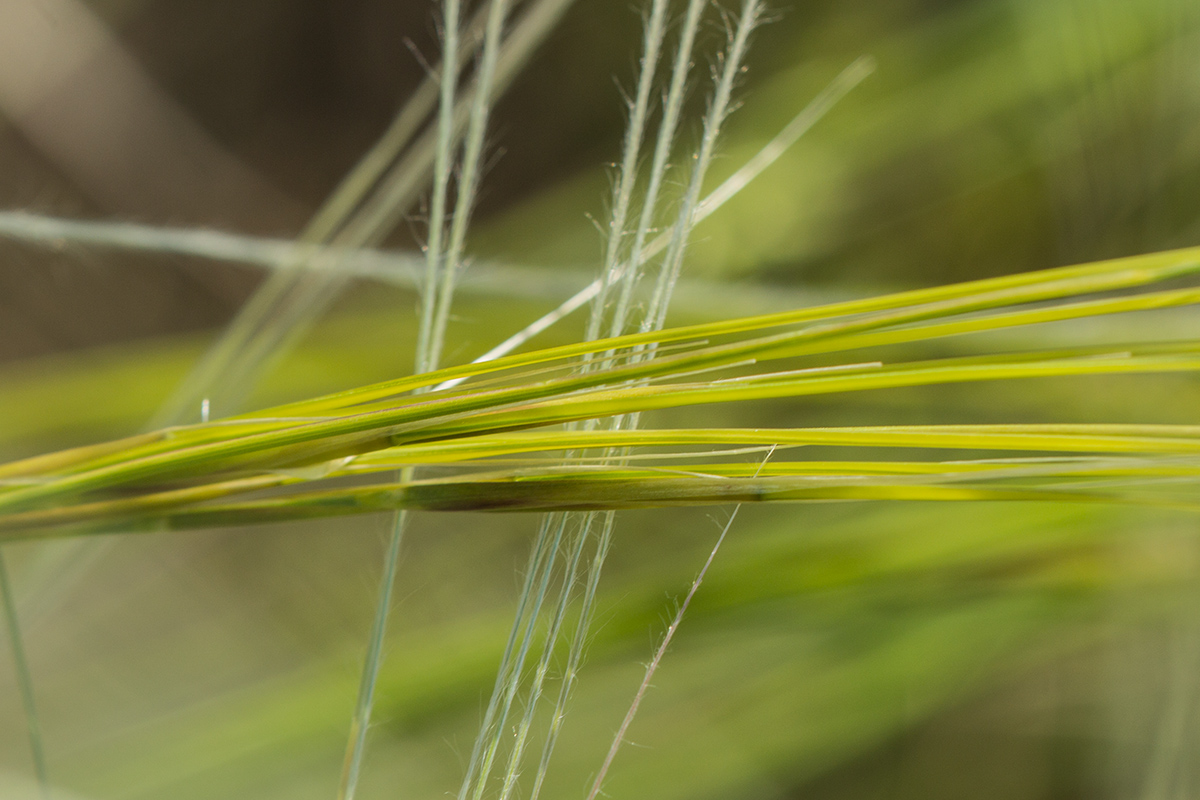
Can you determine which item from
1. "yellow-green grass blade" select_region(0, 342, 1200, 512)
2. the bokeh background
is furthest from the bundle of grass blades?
the bokeh background

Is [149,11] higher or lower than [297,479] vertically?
higher

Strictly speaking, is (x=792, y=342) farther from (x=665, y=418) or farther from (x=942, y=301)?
(x=665, y=418)

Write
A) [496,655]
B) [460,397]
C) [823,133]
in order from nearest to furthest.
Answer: [460,397] → [496,655] → [823,133]

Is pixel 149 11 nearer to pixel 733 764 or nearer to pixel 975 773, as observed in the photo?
pixel 733 764

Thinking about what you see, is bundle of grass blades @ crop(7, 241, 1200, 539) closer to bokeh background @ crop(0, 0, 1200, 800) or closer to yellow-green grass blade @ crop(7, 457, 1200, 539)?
yellow-green grass blade @ crop(7, 457, 1200, 539)

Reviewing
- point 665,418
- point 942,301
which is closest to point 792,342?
point 942,301

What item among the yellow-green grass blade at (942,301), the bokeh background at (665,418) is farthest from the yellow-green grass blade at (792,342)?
the bokeh background at (665,418)

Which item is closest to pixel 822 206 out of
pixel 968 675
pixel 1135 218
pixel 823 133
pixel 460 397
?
pixel 823 133

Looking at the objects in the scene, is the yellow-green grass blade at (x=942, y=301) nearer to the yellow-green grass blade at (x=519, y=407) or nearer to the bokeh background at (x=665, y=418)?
the yellow-green grass blade at (x=519, y=407)
